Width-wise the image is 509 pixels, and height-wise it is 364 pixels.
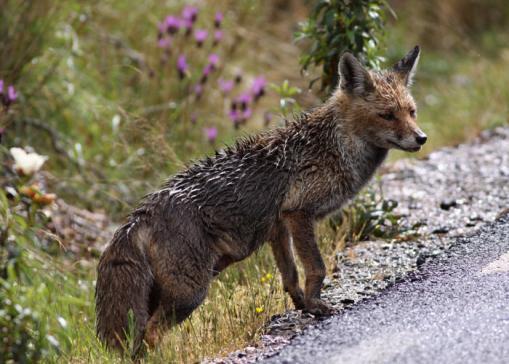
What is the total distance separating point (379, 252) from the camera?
7.32m

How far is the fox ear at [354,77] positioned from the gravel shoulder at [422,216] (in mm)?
1316

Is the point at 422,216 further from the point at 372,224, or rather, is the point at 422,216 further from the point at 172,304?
the point at 172,304

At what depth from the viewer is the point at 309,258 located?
6.34m

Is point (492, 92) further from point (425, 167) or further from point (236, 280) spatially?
point (236, 280)

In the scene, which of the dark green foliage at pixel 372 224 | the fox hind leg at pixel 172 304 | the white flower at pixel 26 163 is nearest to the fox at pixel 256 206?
the fox hind leg at pixel 172 304

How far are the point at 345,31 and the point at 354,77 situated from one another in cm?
132

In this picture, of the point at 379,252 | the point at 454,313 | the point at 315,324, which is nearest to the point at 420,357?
the point at 454,313

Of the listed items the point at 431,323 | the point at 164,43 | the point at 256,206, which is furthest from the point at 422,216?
the point at 164,43

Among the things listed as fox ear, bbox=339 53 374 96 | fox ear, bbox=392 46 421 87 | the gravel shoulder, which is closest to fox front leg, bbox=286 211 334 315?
the gravel shoulder

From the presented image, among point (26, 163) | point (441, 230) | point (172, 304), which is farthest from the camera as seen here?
point (441, 230)

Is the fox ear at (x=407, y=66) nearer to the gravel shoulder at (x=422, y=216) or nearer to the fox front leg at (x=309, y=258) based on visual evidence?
the gravel shoulder at (x=422, y=216)

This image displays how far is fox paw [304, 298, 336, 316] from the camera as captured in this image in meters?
6.13

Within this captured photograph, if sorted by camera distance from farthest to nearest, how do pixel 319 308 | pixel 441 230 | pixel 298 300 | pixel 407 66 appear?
pixel 441 230
pixel 407 66
pixel 298 300
pixel 319 308

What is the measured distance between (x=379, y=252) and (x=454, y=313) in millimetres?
1908
